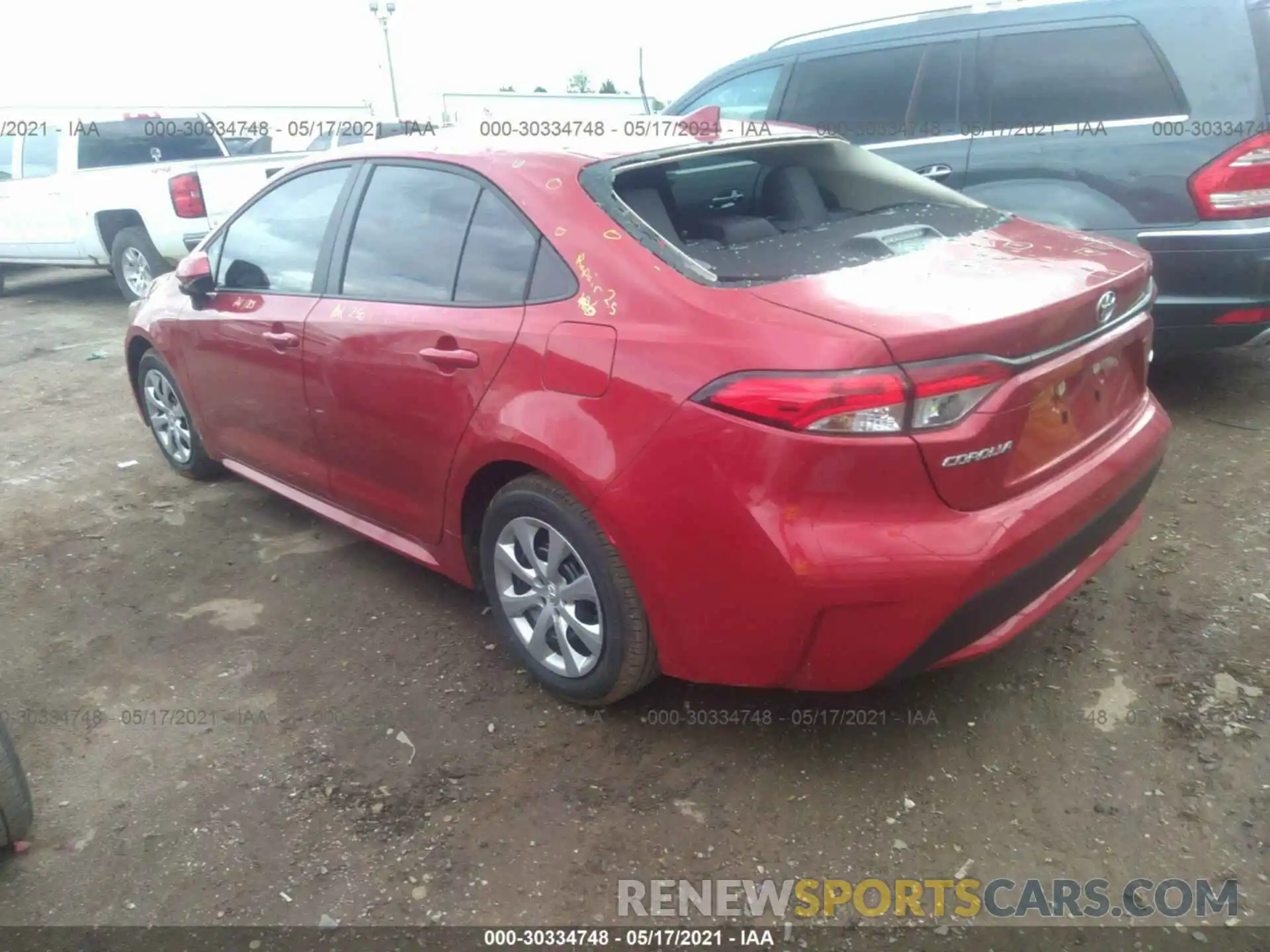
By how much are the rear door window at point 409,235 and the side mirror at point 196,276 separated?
953 millimetres

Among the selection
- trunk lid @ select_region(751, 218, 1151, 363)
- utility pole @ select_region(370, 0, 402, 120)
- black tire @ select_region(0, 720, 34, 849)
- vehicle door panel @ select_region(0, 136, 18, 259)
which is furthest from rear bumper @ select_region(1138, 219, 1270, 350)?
utility pole @ select_region(370, 0, 402, 120)

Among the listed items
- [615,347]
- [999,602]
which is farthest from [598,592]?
[999,602]

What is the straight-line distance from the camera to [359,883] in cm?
225

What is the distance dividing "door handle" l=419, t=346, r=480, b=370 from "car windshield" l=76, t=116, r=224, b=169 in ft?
24.0

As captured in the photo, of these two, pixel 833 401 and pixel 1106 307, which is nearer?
pixel 833 401

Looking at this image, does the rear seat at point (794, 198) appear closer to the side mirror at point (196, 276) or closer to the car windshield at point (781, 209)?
the car windshield at point (781, 209)

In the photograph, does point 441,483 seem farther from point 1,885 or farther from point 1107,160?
point 1107,160

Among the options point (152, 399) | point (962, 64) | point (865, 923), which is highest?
point (962, 64)

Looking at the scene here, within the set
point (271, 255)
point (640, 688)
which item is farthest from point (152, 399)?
point (640, 688)

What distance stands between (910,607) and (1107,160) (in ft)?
10.5

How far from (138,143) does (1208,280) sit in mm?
8828

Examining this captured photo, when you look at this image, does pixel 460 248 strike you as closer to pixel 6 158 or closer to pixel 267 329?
pixel 267 329

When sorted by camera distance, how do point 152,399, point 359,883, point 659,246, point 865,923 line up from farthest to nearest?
1. point 152,399
2. point 659,246
3. point 359,883
4. point 865,923

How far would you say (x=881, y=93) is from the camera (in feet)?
17.5
